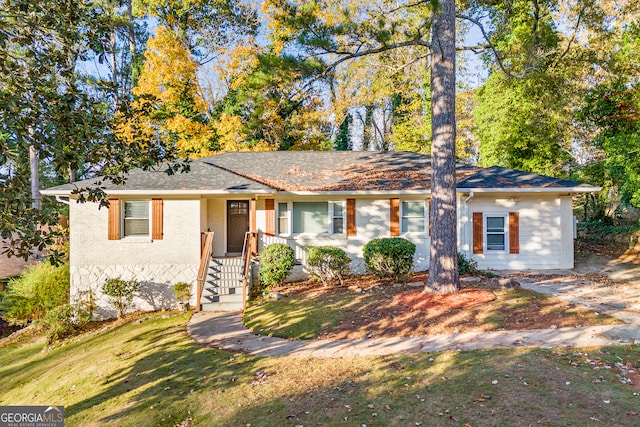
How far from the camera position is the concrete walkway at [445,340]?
5586 millimetres

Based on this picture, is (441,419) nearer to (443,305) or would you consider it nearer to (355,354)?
(355,354)

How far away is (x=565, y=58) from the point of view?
15234 mm

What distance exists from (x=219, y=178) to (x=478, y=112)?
13.6m

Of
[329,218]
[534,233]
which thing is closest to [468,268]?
[534,233]

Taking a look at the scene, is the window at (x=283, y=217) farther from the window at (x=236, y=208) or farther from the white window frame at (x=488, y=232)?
the white window frame at (x=488, y=232)

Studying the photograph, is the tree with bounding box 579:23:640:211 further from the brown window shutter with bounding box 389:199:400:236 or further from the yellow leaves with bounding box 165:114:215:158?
the yellow leaves with bounding box 165:114:215:158

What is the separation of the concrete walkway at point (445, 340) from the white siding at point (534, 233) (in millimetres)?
3796

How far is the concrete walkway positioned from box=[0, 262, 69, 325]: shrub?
6257 millimetres

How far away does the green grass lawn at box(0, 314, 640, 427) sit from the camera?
3730 mm

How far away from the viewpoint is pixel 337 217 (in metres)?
12.1

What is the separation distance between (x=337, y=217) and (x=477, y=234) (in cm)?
482

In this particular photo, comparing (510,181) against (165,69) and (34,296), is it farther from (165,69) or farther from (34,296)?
(165,69)

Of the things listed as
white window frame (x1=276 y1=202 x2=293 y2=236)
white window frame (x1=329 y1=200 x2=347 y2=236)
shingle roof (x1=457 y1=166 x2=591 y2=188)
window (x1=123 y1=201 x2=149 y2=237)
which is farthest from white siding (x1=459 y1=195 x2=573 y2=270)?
window (x1=123 y1=201 x2=149 y2=237)

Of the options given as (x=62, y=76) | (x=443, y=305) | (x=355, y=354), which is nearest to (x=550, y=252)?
(x=443, y=305)
